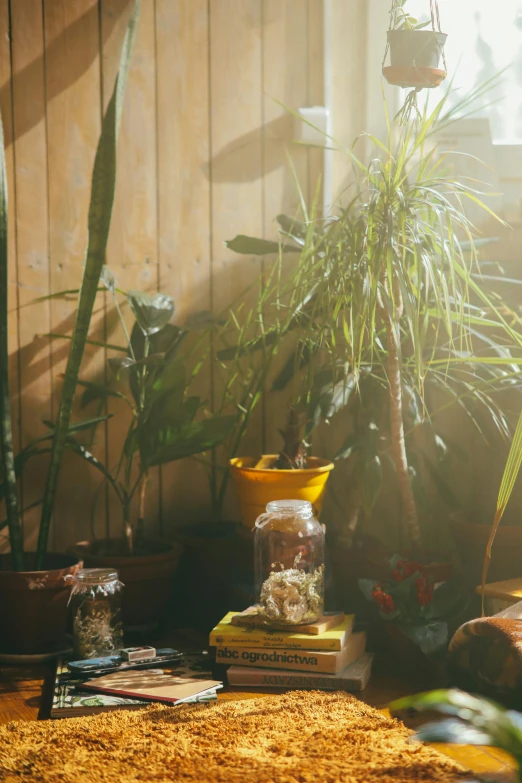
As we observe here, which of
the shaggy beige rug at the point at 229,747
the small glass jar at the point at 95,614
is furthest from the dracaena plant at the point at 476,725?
the small glass jar at the point at 95,614

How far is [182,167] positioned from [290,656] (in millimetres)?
1389

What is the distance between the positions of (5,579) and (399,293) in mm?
1130

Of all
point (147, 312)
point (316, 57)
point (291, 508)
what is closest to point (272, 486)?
point (291, 508)

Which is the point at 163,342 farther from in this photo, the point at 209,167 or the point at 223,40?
the point at 223,40

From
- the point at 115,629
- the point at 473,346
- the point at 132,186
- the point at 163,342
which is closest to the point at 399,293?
the point at 473,346

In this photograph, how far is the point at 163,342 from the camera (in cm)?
225

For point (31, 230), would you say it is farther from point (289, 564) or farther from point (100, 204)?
point (289, 564)

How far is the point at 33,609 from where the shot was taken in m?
1.96

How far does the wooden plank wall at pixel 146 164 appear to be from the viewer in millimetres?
2326

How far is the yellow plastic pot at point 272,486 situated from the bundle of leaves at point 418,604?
0.30m

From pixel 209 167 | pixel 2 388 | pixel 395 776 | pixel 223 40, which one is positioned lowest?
pixel 395 776

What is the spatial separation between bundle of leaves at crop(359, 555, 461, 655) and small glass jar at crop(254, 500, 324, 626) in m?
0.14

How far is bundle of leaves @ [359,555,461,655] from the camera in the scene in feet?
6.06

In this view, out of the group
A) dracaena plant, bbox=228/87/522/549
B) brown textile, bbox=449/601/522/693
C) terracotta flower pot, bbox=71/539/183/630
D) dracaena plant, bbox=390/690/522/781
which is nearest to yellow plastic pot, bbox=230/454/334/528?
dracaena plant, bbox=228/87/522/549
